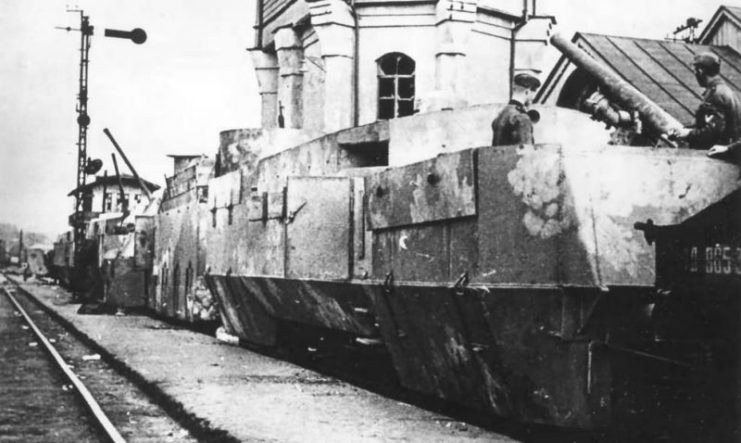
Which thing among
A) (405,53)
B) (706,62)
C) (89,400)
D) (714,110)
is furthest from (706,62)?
(405,53)

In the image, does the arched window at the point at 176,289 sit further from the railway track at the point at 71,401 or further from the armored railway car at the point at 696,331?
the armored railway car at the point at 696,331

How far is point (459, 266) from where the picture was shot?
6.98 m

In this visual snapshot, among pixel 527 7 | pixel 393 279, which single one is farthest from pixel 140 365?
pixel 527 7

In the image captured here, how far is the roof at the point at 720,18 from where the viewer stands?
2051 centimetres

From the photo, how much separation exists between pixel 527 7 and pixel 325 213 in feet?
43.6

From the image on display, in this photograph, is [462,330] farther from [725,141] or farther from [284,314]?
[284,314]

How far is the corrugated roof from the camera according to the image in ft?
56.6

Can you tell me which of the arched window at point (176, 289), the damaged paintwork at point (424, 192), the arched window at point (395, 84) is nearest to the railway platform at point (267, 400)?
the damaged paintwork at point (424, 192)

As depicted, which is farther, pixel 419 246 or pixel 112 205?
pixel 112 205

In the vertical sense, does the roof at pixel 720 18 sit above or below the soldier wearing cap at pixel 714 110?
above

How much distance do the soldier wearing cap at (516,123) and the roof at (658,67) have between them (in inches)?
386

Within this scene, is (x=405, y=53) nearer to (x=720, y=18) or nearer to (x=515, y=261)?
(x=720, y=18)

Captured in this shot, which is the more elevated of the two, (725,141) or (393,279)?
(725,141)

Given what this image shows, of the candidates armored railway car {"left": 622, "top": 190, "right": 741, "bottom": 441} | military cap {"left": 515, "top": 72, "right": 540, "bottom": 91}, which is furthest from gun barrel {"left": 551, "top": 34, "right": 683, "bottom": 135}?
armored railway car {"left": 622, "top": 190, "right": 741, "bottom": 441}
